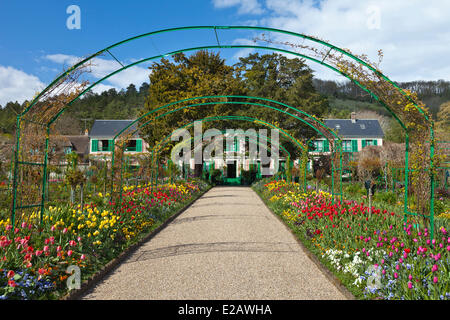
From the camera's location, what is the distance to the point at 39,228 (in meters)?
5.07

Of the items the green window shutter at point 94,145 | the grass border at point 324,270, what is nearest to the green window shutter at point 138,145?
the green window shutter at point 94,145

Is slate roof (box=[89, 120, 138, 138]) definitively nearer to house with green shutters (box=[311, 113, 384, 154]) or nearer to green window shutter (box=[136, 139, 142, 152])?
green window shutter (box=[136, 139, 142, 152])

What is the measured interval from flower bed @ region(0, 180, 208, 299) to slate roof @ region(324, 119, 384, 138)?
32790 mm

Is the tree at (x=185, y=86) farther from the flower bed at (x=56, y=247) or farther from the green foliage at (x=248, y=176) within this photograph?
the flower bed at (x=56, y=247)

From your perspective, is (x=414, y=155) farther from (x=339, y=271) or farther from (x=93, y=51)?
(x=93, y=51)

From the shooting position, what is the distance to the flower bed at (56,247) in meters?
3.62

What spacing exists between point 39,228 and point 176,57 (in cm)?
1929

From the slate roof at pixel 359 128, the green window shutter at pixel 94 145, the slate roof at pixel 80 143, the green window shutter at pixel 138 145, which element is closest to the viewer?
the green window shutter at pixel 138 145

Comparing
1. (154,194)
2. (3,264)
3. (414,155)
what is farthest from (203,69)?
(3,264)

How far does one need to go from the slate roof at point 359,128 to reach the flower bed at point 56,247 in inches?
1291

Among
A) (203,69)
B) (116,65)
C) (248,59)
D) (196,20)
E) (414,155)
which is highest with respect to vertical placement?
(248,59)

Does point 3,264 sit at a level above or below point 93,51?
below

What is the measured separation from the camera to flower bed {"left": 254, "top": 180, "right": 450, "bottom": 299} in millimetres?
3410
